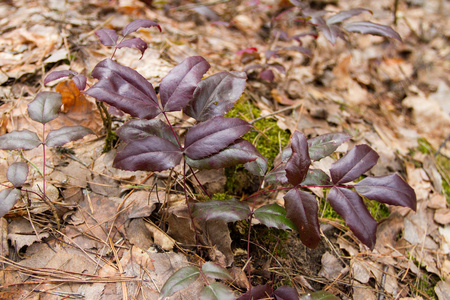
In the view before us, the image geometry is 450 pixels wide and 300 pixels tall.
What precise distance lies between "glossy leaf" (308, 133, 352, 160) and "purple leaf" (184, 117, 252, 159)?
1.37 feet

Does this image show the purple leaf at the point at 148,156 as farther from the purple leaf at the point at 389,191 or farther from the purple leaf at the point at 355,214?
the purple leaf at the point at 389,191

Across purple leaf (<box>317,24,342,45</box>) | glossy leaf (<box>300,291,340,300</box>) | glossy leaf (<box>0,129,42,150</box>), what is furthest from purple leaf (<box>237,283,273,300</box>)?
purple leaf (<box>317,24,342,45</box>)

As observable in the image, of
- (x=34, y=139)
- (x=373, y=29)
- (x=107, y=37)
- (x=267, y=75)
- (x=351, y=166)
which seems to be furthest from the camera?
(x=267, y=75)

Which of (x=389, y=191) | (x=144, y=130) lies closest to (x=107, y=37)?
(x=144, y=130)

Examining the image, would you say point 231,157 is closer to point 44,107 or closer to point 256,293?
point 256,293

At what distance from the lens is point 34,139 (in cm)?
140

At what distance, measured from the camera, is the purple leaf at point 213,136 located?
1.20 m

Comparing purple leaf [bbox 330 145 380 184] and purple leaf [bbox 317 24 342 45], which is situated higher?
purple leaf [bbox 317 24 342 45]

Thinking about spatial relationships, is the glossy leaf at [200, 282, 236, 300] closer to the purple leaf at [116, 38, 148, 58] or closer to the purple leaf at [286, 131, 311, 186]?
the purple leaf at [286, 131, 311, 186]

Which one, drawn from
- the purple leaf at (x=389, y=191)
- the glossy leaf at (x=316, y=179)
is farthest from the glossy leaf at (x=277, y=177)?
the purple leaf at (x=389, y=191)

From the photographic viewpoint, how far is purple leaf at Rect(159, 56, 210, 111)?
1324mm

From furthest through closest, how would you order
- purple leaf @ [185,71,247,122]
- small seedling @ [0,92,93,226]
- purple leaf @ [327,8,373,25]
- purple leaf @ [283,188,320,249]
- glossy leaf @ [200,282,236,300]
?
purple leaf @ [327,8,373,25] < purple leaf @ [185,71,247,122] < small seedling @ [0,92,93,226] < purple leaf @ [283,188,320,249] < glossy leaf @ [200,282,236,300]

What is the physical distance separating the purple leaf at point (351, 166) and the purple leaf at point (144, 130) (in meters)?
0.73

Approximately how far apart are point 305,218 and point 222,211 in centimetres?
34
